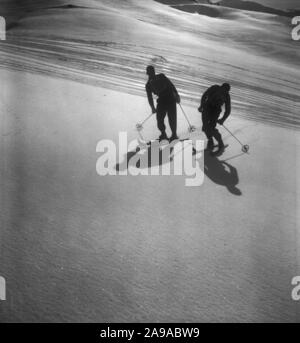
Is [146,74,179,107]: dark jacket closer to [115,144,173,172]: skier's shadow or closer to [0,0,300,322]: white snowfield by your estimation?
[115,144,173,172]: skier's shadow

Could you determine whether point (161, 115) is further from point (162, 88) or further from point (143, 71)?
point (143, 71)

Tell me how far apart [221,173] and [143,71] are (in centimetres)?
633

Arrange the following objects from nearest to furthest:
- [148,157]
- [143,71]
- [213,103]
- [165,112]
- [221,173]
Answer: [221,173] < [213,103] < [148,157] < [165,112] < [143,71]

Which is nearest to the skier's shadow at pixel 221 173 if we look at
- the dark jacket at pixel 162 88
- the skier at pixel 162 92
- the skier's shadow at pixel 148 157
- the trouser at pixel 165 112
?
the skier's shadow at pixel 148 157

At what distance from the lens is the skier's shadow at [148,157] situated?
536cm

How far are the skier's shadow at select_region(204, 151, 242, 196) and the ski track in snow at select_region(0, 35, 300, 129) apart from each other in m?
2.94

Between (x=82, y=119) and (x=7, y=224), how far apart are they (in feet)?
10.4

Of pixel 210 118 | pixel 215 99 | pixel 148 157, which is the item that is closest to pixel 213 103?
pixel 215 99

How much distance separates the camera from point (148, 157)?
5629mm

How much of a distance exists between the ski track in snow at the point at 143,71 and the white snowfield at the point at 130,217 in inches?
5.8

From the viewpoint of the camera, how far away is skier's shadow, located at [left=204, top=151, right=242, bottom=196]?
5125 millimetres

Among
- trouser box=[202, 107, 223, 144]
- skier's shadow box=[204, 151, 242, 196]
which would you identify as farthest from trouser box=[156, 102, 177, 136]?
skier's shadow box=[204, 151, 242, 196]

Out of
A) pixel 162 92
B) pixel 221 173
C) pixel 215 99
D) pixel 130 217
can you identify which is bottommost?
pixel 130 217
